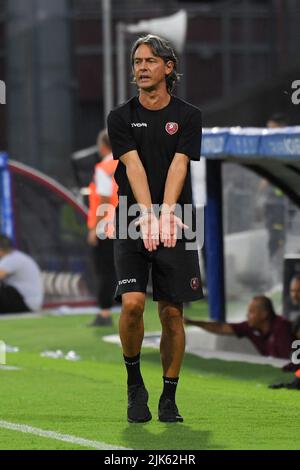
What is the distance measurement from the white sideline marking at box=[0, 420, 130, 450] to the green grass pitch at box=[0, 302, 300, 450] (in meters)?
0.05

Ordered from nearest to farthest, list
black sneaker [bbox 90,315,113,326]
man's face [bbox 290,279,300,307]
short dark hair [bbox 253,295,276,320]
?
short dark hair [bbox 253,295,276,320] < man's face [bbox 290,279,300,307] < black sneaker [bbox 90,315,113,326]

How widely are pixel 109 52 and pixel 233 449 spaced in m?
24.0

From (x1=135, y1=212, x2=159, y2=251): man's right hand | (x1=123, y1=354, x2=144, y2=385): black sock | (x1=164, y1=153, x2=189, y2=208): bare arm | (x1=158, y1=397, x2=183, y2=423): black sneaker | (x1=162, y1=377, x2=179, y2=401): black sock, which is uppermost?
(x1=164, y1=153, x2=189, y2=208): bare arm

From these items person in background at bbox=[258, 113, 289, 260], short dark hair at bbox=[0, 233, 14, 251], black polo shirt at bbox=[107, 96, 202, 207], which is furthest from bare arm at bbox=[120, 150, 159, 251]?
short dark hair at bbox=[0, 233, 14, 251]

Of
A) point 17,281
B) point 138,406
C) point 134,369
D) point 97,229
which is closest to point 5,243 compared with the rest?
point 17,281

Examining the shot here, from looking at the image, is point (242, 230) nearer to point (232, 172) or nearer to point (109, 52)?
point (232, 172)

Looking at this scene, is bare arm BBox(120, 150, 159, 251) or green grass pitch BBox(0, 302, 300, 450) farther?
bare arm BBox(120, 150, 159, 251)

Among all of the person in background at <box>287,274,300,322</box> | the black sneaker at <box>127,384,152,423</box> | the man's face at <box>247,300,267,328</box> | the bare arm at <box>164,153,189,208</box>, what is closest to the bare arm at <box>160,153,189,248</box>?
the bare arm at <box>164,153,189,208</box>

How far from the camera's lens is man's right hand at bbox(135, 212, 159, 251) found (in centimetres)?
852

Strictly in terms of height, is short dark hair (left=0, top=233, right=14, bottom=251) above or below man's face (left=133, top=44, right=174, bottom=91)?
below

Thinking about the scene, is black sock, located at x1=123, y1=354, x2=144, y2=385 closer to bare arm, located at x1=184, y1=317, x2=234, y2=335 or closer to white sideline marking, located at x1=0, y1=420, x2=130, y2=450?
white sideline marking, located at x1=0, y1=420, x2=130, y2=450

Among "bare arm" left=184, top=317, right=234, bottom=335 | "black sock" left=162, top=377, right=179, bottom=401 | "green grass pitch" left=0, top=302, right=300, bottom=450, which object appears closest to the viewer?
"green grass pitch" left=0, top=302, right=300, bottom=450

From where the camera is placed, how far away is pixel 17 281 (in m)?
18.5

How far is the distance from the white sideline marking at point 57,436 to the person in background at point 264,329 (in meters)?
4.66
